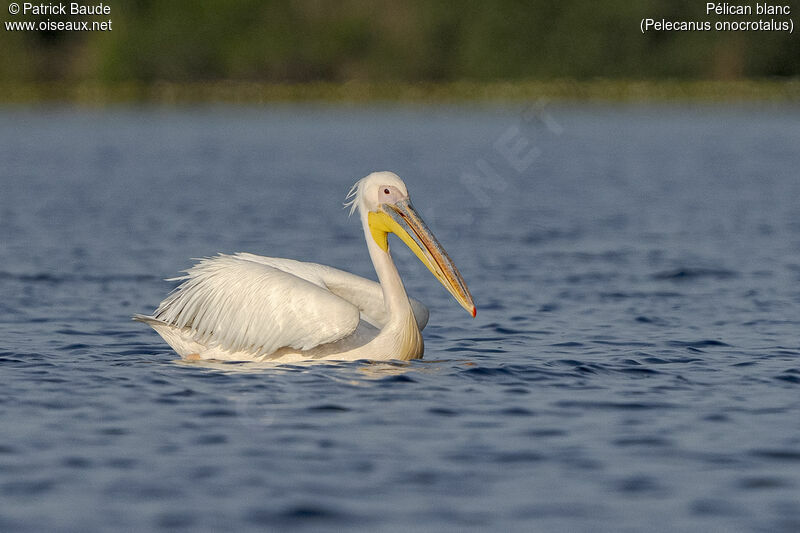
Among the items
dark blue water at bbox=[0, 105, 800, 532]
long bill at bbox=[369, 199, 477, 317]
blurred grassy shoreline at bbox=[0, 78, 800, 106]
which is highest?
blurred grassy shoreline at bbox=[0, 78, 800, 106]

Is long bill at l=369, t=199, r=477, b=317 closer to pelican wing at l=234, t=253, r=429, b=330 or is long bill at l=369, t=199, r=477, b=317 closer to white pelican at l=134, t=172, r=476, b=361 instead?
white pelican at l=134, t=172, r=476, b=361

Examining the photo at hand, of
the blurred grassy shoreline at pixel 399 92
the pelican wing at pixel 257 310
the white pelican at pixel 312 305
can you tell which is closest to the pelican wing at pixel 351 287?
the white pelican at pixel 312 305

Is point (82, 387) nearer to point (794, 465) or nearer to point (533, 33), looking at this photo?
point (794, 465)

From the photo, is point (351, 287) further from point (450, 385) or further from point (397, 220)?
point (450, 385)

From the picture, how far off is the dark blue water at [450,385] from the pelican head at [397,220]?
2.36ft

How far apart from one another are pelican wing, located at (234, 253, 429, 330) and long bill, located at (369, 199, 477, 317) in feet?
1.28

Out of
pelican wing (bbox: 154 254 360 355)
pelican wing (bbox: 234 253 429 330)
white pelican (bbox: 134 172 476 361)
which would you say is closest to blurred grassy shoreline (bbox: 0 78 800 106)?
pelican wing (bbox: 234 253 429 330)

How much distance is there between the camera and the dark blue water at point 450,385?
6176 millimetres

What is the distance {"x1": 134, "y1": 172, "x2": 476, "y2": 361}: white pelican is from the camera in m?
8.94

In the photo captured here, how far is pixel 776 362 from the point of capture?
30.9 feet

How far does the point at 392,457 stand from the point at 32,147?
3923 cm

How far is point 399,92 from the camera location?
85000 mm

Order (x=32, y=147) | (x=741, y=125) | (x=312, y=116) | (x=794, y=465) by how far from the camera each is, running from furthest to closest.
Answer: (x=312, y=116), (x=741, y=125), (x=32, y=147), (x=794, y=465)

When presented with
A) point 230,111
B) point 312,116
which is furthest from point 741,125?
point 230,111
